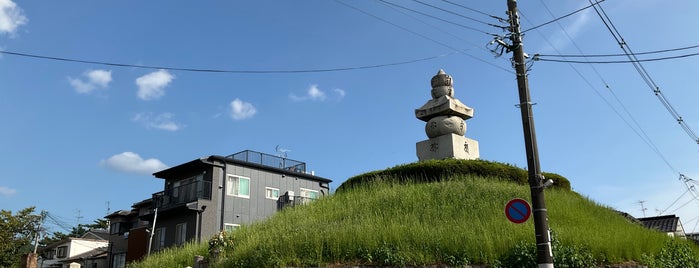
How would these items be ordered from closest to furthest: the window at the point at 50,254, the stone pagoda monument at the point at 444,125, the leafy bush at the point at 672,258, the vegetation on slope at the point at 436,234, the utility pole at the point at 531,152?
the utility pole at the point at 531,152 < the vegetation on slope at the point at 436,234 < the leafy bush at the point at 672,258 < the stone pagoda monument at the point at 444,125 < the window at the point at 50,254

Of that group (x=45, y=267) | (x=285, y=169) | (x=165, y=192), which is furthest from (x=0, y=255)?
(x=285, y=169)

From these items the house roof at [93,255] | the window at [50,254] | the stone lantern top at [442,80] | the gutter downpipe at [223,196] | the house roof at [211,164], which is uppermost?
the stone lantern top at [442,80]

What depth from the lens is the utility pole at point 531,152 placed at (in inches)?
391

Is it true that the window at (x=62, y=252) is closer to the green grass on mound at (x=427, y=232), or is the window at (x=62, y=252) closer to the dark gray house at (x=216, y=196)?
the dark gray house at (x=216, y=196)

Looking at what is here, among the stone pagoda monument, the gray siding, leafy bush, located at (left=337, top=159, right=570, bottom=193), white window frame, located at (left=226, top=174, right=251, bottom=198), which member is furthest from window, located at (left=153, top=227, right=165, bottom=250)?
the stone pagoda monument

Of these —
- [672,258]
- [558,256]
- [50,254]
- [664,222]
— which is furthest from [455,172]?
[50,254]

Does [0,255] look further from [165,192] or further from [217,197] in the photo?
[217,197]

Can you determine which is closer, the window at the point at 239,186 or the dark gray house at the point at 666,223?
the window at the point at 239,186

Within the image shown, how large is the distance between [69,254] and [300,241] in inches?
1716

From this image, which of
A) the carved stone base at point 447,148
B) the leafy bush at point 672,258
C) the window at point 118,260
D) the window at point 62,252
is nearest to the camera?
the leafy bush at point 672,258

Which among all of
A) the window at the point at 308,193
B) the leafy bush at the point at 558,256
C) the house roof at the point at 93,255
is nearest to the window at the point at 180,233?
the window at the point at 308,193

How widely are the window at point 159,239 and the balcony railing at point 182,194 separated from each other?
151cm

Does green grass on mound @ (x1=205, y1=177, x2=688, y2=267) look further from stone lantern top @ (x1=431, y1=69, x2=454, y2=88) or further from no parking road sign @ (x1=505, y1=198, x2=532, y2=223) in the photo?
stone lantern top @ (x1=431, y1=69, x2=454, y2=88)

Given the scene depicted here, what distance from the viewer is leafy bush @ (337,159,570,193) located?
1942 cm
